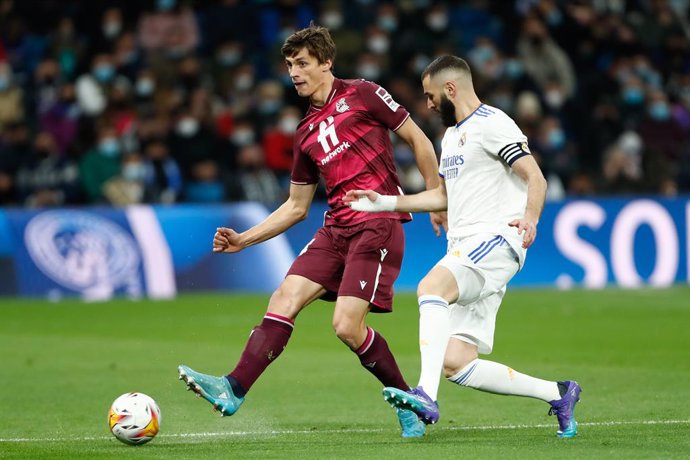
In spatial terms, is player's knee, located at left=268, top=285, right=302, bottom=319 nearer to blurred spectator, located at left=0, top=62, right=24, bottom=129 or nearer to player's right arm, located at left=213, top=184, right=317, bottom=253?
player's right arm, located at left=213, top=184, right=317, bottom=253

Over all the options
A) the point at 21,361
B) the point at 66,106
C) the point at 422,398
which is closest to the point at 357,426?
the point at 422,398

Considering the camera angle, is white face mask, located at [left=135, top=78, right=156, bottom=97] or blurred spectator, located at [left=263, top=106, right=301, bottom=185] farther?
white face mask, located at [left=135, top=78, right=156, bottom=97]

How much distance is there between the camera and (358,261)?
785cm

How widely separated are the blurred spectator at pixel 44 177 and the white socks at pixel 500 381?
40.9ft

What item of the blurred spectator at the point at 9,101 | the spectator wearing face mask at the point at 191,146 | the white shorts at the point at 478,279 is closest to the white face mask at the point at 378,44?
the spectator wearing face mask at the point at 191,146

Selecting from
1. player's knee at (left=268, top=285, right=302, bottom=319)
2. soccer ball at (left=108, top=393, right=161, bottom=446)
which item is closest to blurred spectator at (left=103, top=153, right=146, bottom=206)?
player's knee at (left=268, top=285, right=302, bottom=319)

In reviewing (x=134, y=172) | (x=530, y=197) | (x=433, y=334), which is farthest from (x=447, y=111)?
(x=134, y=172)

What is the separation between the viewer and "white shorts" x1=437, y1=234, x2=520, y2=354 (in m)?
7.45

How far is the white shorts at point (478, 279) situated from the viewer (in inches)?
293

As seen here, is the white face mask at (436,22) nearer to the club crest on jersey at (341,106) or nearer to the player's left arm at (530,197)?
the club crest on jersey at (341,106)

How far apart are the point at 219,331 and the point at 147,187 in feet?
16.9

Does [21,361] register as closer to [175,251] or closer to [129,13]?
[175,251]

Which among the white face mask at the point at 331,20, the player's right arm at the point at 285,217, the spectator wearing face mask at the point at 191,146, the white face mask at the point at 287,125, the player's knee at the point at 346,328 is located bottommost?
the player's knee at the point at 346,328

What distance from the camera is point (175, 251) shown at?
18.0 m
